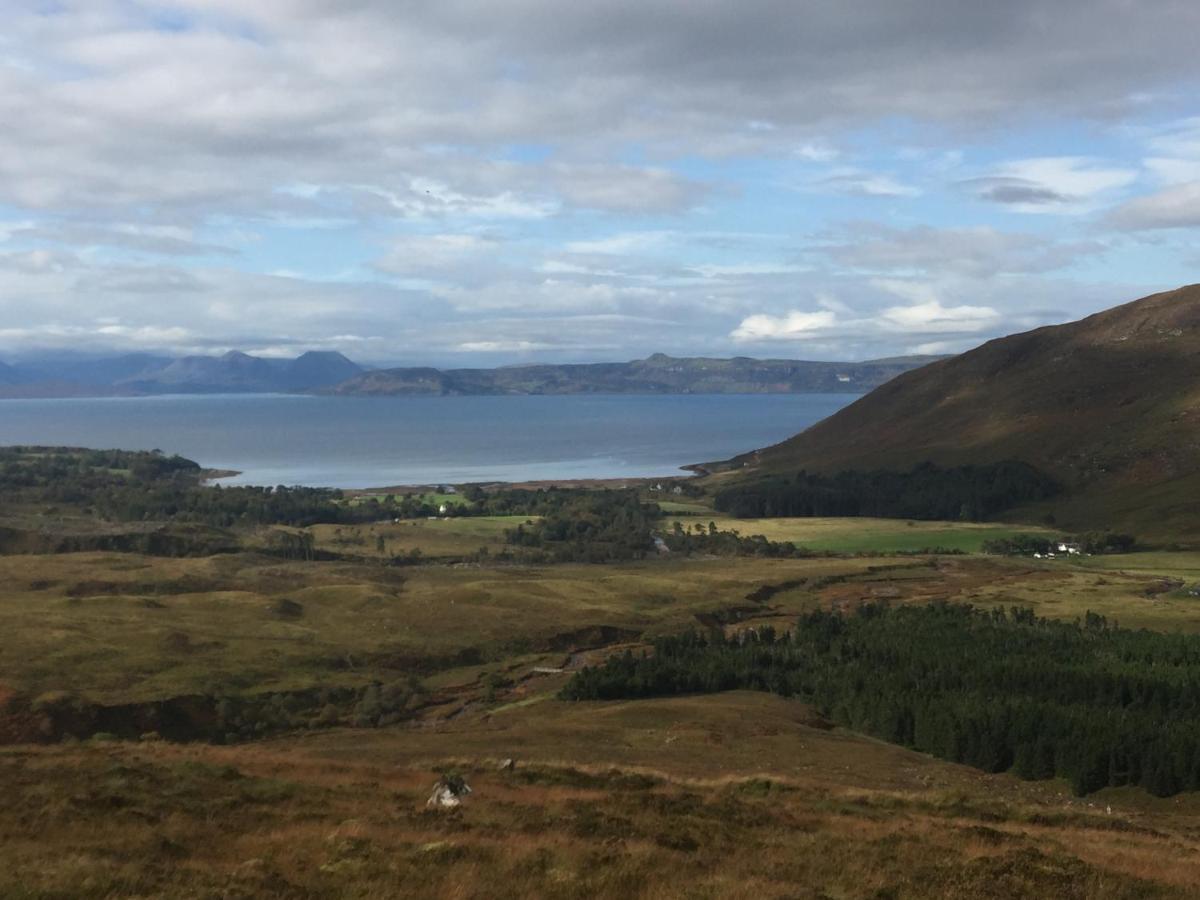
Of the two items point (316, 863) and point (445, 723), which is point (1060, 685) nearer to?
point (445, 723)

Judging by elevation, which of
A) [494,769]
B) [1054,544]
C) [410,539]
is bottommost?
[1054,544]

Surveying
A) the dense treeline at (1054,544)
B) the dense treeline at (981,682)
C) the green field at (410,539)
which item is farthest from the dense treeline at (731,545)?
the dense treeline at (981,682)

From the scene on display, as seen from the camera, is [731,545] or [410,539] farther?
[731,545]

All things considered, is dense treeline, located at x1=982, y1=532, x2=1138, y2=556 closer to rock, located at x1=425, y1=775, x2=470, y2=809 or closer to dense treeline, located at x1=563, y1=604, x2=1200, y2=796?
dense treeline, located at x1=563, y1=604, x2=1200, y2=796

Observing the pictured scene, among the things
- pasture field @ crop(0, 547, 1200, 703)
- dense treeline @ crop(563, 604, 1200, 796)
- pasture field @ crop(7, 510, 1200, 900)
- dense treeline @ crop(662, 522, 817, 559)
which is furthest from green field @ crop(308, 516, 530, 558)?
dense treeline @ crop(563, 604, 1200, 796)

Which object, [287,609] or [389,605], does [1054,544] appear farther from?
[287,609]

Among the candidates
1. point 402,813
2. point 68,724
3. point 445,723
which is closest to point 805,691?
point 445,723

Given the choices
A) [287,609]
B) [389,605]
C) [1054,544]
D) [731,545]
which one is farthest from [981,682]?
[1054,544]

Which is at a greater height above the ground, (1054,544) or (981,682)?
(1054,544)
